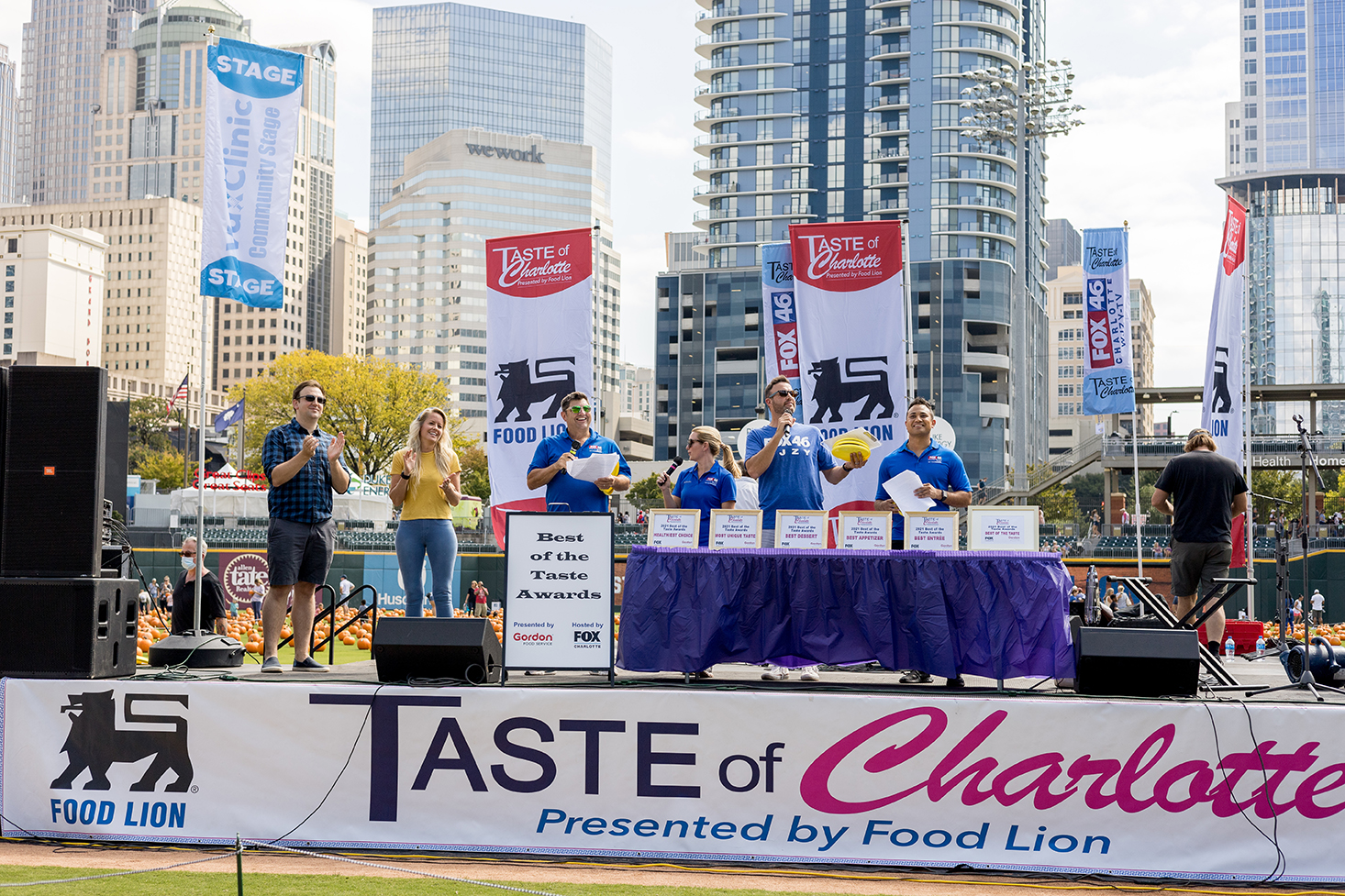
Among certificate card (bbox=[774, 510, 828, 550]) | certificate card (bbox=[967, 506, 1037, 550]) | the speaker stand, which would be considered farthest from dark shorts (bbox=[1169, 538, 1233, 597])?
the speaker stand

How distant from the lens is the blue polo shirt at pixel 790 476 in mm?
7379

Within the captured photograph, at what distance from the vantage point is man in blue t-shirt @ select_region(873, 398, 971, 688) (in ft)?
23.6

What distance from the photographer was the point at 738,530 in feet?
21.9

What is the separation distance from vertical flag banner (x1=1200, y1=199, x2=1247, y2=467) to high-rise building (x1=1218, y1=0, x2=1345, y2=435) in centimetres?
13172

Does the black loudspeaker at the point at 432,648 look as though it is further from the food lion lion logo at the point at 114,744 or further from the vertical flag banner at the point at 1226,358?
the vertical flag banner at the point at 1226,358

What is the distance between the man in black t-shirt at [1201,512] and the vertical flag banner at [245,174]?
6674 mm

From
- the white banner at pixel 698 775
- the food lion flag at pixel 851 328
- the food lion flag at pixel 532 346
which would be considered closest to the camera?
the white banner at pixel 698 775

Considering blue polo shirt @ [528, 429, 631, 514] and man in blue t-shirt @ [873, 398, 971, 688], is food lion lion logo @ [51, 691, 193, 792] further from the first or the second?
man in blue t-shirt @ [873, 398, 971, 688]

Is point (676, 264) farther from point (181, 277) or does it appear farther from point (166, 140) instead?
point (166, 140)

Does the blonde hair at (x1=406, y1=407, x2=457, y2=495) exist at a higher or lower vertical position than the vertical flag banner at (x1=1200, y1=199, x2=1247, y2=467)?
lower

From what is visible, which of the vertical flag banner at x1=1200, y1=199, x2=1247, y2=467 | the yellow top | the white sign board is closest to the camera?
the white sign board

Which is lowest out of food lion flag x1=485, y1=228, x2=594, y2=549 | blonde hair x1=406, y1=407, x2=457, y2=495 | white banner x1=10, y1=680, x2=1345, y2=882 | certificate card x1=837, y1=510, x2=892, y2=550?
white banner x1=10, y1=680, x2=1345, y2=882

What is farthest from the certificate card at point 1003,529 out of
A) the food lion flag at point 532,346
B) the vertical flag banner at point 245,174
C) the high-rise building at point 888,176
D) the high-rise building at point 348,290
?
the high-rise building at point 348,290

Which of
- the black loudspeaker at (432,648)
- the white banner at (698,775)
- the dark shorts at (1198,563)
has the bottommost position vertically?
the white banner at (698,775)
